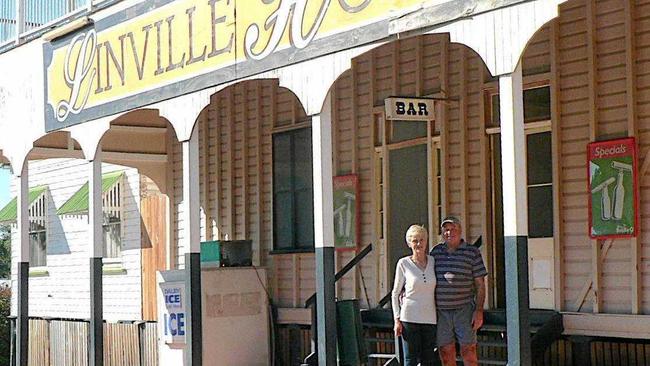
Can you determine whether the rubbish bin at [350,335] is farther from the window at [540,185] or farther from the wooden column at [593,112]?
the wooden column at [593,112]

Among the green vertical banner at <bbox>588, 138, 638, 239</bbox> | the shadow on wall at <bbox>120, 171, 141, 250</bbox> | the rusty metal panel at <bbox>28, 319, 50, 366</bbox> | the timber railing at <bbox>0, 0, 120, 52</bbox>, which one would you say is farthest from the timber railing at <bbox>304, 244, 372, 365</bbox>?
the rusty metal panel at <bbox>28, 319, 50, 366</bbox>

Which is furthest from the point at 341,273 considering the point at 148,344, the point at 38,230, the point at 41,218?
the point at 38,230

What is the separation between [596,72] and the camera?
10961 millimetres

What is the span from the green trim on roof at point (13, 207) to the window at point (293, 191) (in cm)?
844

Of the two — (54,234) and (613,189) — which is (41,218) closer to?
(54,234)

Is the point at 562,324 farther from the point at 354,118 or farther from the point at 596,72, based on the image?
the point at 354,118

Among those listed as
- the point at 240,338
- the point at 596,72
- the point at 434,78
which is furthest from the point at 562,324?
the point at 240,338

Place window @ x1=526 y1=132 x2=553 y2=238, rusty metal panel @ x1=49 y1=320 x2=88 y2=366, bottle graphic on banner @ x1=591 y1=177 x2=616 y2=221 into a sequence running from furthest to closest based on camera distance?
rusty metal panel @ x1=49 y1=320 x2=88 y2=366, window @ x1=526 y1=132 x2=553 y2=238, bottle graphic on banner @ x1=591 y1=177 x2=616 y2=221

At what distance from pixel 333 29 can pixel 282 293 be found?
231 inches

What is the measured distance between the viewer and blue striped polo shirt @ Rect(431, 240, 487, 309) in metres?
10.1

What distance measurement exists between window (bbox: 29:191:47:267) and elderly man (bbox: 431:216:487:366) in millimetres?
14429

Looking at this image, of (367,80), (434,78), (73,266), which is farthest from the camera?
(73,266)

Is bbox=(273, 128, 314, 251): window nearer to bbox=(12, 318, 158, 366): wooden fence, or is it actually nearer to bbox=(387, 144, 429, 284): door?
bbox=(387, 144, 429, 284): door

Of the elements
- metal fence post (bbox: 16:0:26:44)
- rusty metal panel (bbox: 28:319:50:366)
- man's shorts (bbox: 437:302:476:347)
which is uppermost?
metal fence post (bbox: 16:0:26:44)
